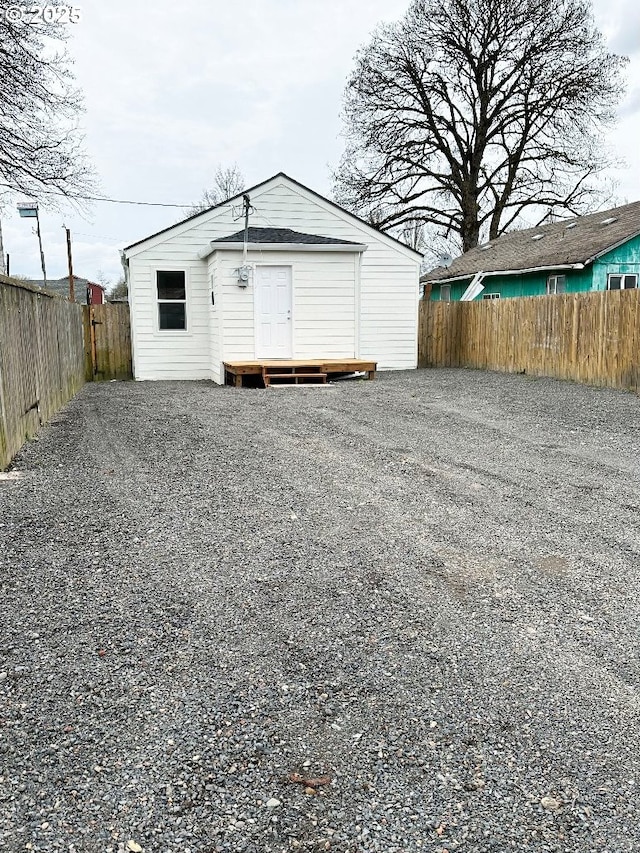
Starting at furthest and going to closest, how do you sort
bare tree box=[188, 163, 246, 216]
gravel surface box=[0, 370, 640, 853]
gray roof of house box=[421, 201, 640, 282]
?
bare tree box=[188, 163, 246, 216] → gray roof of house box=[421, 201, 640, 282] → gravel surface box=[0, 370, 640, 853]

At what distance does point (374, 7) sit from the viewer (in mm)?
23547

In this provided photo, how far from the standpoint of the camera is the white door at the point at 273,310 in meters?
12.7

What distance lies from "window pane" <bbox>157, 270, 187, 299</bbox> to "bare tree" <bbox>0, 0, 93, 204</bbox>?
3451mm

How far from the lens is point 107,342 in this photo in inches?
588

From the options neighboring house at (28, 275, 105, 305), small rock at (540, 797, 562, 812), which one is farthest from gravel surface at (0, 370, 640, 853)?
neighboring house at (28, 275, 105, 305)

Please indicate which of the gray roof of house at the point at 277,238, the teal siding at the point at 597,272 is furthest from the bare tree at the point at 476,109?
the gray roof of house at the point at 277,238

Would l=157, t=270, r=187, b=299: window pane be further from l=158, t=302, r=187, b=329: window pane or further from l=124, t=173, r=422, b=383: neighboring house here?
l=158, t=302, r=187, b=329: window pane

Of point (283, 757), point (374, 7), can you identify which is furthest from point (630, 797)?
point (374, 7)

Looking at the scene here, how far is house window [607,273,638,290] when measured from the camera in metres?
16.9

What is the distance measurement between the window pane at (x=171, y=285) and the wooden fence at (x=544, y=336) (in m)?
6.70

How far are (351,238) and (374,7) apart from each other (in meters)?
14.2

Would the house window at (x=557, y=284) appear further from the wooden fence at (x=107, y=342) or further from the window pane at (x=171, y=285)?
the wooden fence at (x=107, y=342)

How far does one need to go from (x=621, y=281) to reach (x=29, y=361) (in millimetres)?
15529

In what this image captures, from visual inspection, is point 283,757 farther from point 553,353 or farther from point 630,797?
point 553,353
